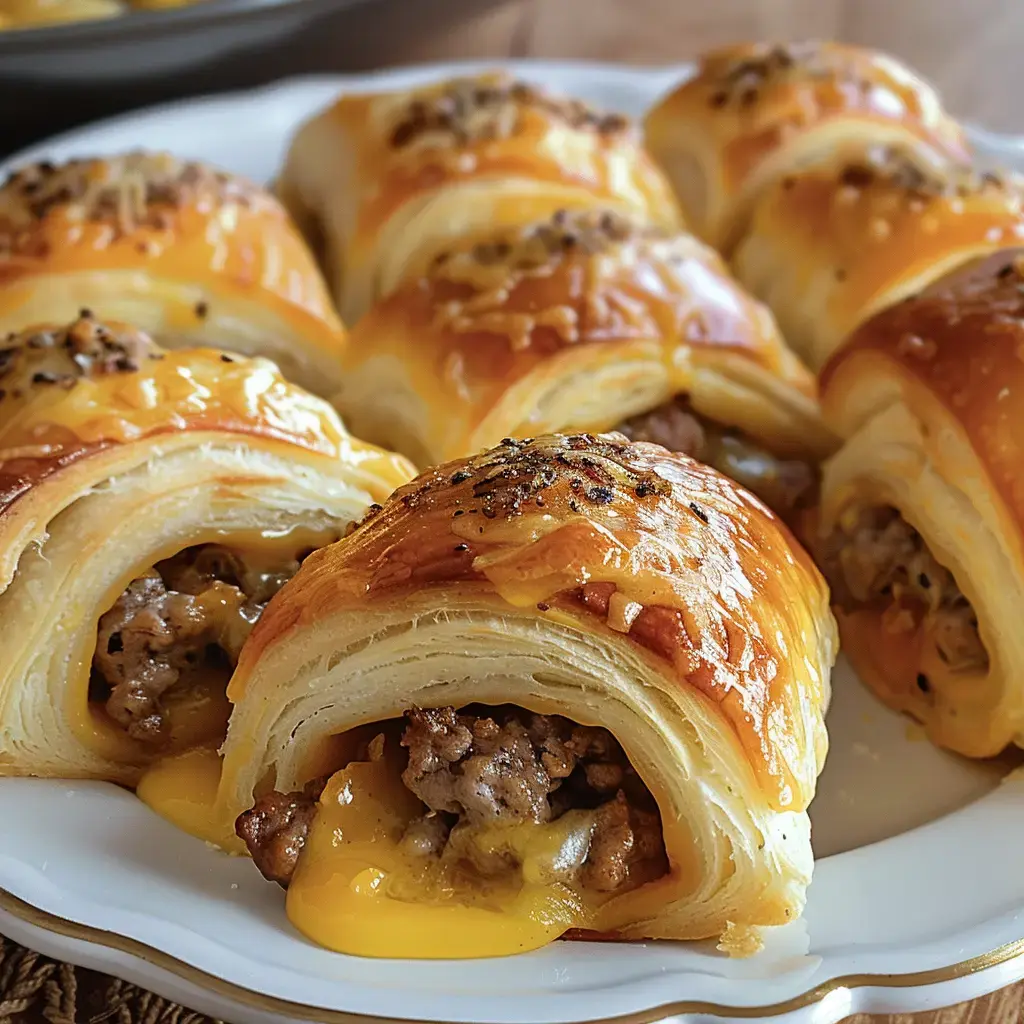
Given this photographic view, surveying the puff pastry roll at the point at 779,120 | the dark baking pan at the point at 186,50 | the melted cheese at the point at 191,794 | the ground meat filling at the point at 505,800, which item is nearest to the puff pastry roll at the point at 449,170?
the puff pastry roll at the point at 779,120

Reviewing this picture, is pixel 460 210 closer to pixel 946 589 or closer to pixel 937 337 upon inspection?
pixel 937 337

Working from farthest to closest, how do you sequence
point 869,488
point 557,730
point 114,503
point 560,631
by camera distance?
point 869,488, point 114,503, point 557,730, point 560,631

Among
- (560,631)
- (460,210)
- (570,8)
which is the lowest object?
(570,8)

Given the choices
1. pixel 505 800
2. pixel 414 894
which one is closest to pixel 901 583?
pixel 505 800

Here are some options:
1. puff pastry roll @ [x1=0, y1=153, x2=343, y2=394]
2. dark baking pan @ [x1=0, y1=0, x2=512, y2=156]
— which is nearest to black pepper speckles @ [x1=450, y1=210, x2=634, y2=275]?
puff pastry roll @ [x1=0, y1=153, x2=343, y2=394]

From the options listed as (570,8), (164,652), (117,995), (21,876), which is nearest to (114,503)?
(164,652)

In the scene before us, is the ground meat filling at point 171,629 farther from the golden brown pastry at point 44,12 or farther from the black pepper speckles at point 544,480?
the golden brown pastry at point 44,12

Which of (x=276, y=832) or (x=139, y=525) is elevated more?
(x=139, y=525)

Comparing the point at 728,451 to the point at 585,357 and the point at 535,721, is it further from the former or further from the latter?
the point at 535,721
